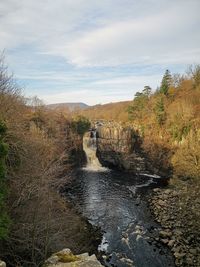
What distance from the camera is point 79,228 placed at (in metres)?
22.7

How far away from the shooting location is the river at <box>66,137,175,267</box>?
20250 millimetres

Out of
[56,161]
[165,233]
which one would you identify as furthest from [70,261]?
[165,233]

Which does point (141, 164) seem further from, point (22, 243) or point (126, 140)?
point (22, 243)

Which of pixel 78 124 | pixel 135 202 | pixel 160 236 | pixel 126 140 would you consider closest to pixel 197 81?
pixel 126 140

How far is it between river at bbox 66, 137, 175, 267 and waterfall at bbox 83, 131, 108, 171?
0.69 metres

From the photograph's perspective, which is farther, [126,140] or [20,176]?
[126,140]

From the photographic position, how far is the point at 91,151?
5303 centimetres

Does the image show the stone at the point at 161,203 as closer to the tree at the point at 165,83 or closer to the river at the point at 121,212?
the river at the point at 121,212

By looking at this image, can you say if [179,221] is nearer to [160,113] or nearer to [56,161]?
[56,161]

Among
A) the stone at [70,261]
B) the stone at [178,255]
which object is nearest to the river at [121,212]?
the stone at [178,255]

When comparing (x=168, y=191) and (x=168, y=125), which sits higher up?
(x=168, y=125)

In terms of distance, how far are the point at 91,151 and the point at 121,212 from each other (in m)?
25.2

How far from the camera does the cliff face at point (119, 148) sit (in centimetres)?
4875

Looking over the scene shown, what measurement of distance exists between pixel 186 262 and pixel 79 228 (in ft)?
28.8
